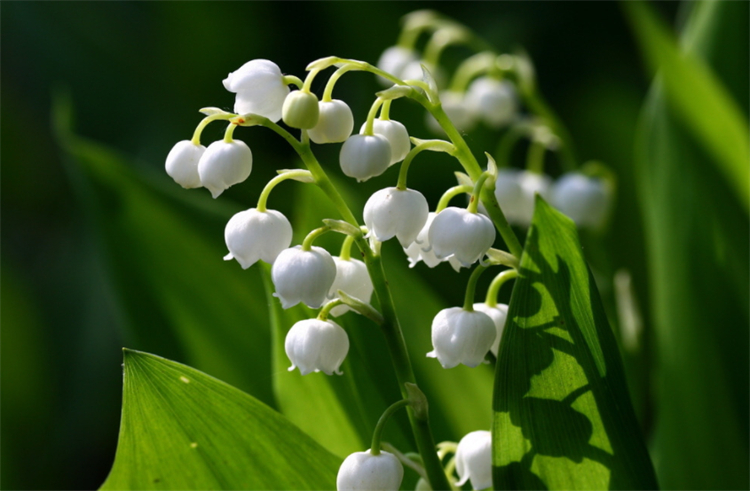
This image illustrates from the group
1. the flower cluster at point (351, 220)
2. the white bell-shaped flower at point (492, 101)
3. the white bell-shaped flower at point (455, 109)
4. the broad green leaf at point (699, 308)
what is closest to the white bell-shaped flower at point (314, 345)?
the flower cluster at point (351, 220)

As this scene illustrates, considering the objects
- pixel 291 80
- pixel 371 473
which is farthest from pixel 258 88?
pixel 371 473

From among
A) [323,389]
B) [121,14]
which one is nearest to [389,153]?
[323,389]

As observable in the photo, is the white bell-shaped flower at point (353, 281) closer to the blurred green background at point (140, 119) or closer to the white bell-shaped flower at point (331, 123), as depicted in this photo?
the white bell-shaped flower at point (331, 123)

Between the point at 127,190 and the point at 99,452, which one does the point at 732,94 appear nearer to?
the point at 127,190

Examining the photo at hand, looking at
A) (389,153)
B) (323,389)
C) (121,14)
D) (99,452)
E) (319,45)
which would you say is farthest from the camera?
(121,14)

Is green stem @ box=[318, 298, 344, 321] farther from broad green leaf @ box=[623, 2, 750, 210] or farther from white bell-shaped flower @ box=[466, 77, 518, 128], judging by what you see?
white bell-shaped flower @ box=[466, 77, 518, 128]

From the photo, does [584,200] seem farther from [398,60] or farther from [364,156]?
[364,156]
